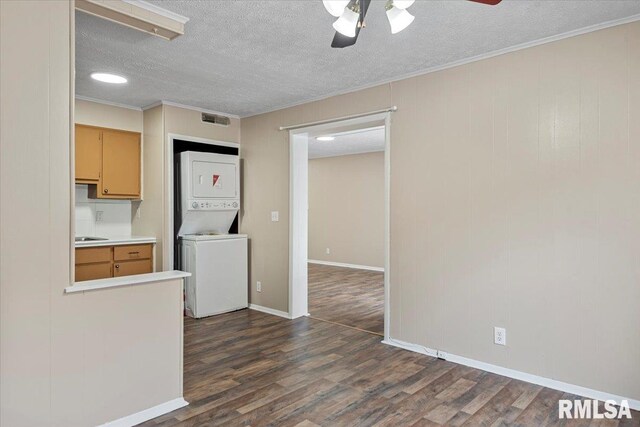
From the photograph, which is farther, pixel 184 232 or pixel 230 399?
pixel 184 232

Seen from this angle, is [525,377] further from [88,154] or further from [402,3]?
[88,154]

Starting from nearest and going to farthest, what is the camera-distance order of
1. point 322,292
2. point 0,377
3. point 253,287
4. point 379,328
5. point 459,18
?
point 0,377 → point 459,18 → point 379,328 → point 253,287 → point 322,292

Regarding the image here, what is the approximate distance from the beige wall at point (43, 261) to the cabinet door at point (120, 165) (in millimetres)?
2631

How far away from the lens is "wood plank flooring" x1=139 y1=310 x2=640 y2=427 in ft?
7.68

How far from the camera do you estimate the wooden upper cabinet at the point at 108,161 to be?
4.25m

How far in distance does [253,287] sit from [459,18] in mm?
3674

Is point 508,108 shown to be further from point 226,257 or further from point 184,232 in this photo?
point 184,232

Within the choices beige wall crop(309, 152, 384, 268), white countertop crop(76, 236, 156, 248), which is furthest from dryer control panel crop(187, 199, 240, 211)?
beige wall crop(309, 152, 384, 268)

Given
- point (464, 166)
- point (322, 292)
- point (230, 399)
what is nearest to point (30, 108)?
point (230, 399)

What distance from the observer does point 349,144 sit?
709 centimetres

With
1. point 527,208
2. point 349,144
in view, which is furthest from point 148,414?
point 349,144

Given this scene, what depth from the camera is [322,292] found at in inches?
233

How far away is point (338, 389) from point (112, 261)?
2.83 m

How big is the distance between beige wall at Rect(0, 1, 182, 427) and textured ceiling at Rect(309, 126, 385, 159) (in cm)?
432
